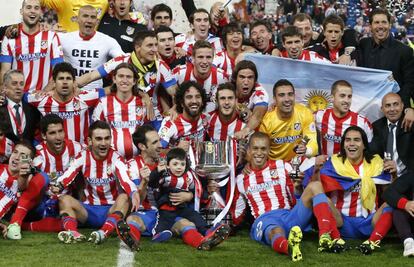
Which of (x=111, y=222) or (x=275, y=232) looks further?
(x=111, y=222)

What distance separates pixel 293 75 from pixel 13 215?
2946mm

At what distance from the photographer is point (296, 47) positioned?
8875 millimetres

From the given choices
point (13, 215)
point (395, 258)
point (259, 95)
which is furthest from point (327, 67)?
point (13, 215)

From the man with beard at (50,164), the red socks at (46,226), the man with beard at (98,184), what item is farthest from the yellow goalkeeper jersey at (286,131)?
the red socks at (46,226)

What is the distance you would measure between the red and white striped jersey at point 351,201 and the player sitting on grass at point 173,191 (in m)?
1.06

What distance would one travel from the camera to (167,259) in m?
6.76

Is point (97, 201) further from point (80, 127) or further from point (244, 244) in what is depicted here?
point (244, 244)

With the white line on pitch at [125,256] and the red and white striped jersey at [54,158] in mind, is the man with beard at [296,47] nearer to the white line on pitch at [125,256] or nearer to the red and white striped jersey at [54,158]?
the red and white striped jersey at [54,158]

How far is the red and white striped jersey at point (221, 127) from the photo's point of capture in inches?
322

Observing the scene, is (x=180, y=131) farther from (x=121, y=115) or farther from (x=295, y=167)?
(x=295, y=167)

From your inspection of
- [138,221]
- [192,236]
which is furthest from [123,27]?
[192,236]

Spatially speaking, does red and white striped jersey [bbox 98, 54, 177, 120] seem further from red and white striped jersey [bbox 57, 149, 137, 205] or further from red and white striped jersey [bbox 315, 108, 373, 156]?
red and white striped jersey [bbox 315, 108, 373, 156]

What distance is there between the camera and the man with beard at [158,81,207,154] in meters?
8.02

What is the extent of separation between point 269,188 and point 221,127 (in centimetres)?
82
